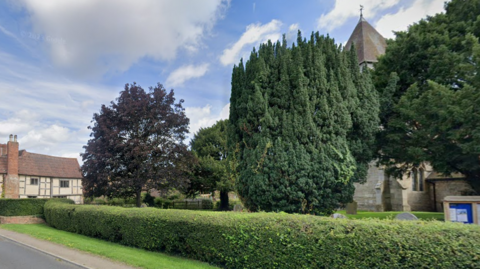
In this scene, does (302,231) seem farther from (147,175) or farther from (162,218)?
(147,175)

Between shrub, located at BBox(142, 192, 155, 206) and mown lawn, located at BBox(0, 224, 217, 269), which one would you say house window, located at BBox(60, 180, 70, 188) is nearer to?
shrub, located at BBox(142, 192, 155, 206)

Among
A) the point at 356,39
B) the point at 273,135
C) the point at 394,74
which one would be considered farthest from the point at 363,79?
the point at 356,39

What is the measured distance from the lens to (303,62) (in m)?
12.9

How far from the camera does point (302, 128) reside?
11.7 metres

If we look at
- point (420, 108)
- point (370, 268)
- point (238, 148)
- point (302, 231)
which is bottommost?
point (370, 268)

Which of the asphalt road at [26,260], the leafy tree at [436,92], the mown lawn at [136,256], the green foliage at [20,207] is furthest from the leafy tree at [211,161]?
the asphalt road at [26,260]

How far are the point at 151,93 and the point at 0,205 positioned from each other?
503 inches

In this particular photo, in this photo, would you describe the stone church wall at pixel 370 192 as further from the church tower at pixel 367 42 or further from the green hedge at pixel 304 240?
the green hedge at pixel 304 240

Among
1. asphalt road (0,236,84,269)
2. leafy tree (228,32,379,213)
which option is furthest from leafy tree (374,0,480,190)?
asphalt road (0,236,84,269)

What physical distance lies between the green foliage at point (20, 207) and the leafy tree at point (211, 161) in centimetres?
1107

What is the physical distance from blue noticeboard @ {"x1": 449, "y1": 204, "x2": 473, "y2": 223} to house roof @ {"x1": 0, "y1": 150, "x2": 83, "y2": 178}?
35690mm

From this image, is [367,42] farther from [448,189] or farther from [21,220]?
[21,220]

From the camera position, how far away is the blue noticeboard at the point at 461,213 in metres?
8.85

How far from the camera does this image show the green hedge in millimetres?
5484
